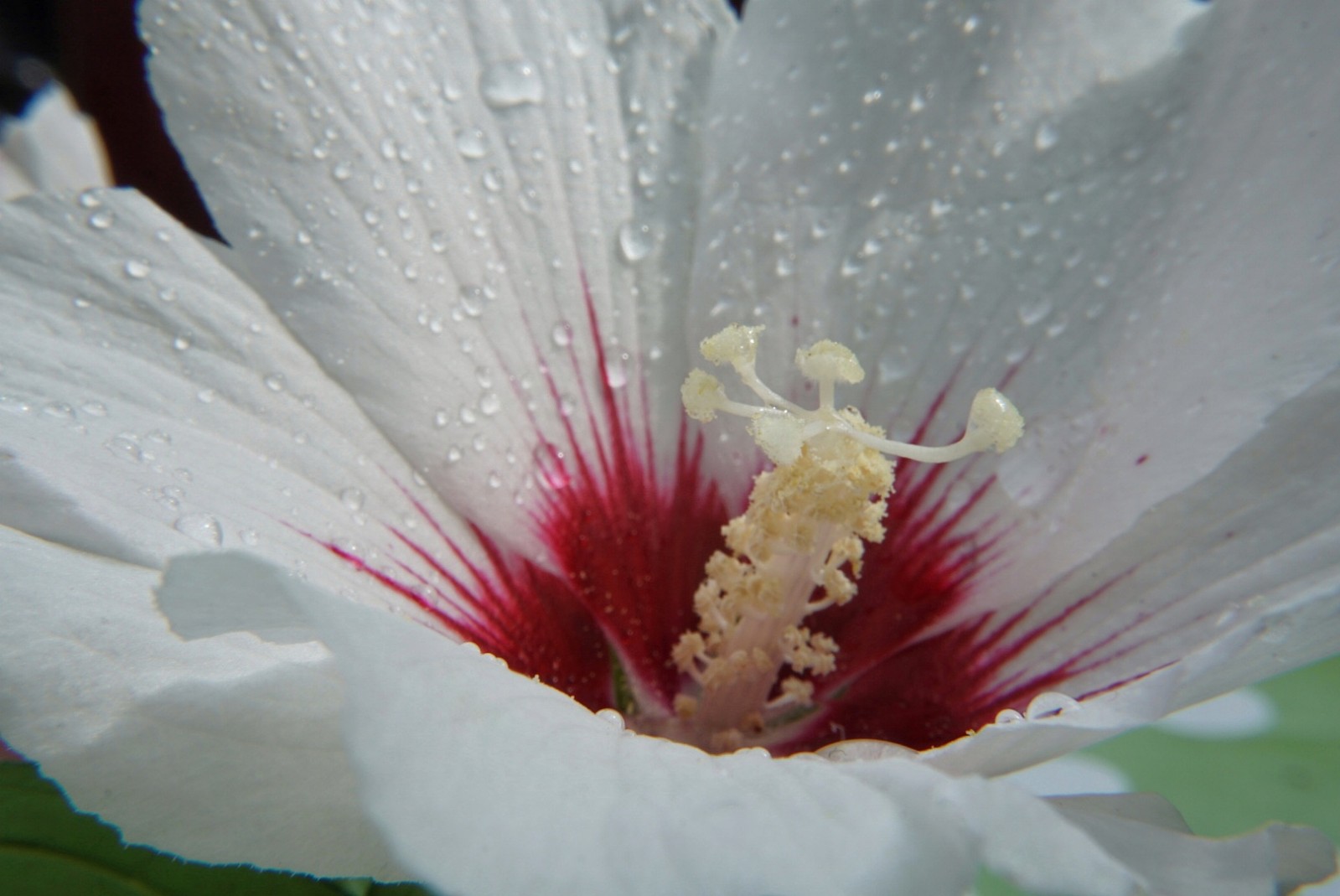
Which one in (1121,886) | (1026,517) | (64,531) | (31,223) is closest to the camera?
(1121,886)

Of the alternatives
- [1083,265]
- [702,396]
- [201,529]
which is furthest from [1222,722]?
[201,529]

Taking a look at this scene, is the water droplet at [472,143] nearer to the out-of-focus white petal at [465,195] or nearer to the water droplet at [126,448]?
the out-of-focus white petal at [465,195]

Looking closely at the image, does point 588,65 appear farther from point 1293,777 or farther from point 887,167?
point 1293,777

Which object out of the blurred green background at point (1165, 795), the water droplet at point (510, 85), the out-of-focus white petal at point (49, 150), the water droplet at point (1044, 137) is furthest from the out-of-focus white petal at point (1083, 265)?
the out-of-focus white petal at point (49, 150)

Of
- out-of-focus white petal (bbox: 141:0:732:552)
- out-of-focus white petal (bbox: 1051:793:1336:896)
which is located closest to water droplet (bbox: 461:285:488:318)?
out-of-focus white petal (bbox: 141:0:732:552)

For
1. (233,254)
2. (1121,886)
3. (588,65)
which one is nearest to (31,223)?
(233,254)
